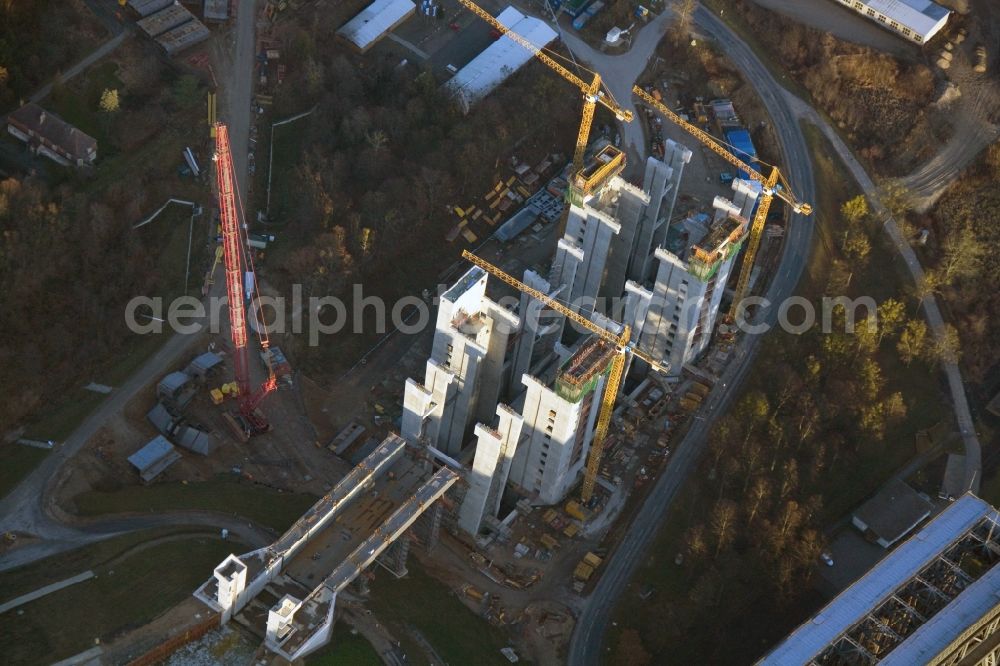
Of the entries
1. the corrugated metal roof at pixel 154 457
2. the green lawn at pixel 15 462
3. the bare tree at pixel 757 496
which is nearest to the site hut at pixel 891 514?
the bare tree at pixel 757 496

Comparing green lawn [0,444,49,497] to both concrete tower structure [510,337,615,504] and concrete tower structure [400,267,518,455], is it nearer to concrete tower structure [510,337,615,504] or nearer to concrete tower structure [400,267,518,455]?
concrete tower structure [400,267,518,455]

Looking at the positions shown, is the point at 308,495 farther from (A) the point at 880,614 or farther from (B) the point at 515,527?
(A) the point at 880,614

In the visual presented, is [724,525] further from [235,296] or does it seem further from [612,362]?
[235,296]

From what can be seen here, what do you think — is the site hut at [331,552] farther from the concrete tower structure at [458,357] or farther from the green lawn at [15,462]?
the green lawn at [15,462]

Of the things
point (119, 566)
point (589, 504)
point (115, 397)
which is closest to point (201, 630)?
point (119, 566)

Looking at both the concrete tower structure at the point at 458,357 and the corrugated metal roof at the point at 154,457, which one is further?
the concrete tower structure at the point at 458,357

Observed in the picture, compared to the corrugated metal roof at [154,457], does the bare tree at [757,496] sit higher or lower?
higher
